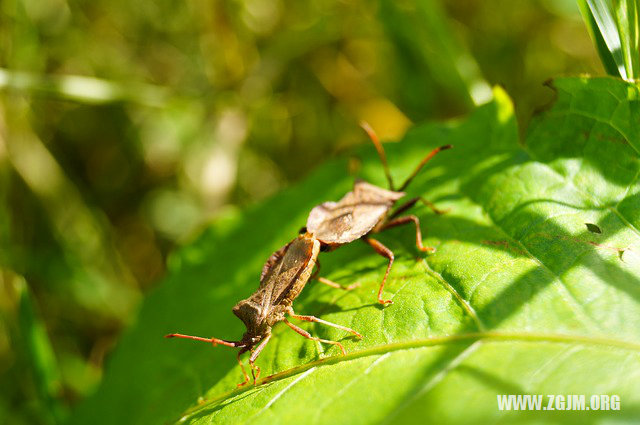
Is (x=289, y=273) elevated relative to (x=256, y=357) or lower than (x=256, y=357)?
elevated

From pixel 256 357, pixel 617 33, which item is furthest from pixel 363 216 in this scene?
pixel 617 33

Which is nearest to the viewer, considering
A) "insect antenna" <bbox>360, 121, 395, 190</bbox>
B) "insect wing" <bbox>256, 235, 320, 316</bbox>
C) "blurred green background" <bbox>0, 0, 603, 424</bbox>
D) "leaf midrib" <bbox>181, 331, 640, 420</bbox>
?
"leaf midrib" <bbox>181, 331, 640, 420</bbox>

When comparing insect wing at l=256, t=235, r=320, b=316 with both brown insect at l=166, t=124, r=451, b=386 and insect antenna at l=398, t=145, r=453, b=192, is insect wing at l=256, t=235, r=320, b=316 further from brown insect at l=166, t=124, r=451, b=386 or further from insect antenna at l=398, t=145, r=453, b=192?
insect antenna at l=398, t=145, r=453, b=192

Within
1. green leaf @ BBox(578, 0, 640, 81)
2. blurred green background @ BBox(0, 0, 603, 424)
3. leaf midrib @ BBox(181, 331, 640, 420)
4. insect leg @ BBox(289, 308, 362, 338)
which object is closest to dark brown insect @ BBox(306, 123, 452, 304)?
insect leg @ BBox(289, 308, 362, 338)

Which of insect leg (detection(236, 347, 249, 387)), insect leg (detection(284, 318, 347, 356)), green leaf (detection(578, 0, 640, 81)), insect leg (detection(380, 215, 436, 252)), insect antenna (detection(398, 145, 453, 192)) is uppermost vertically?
green leaf (detection(578, 0, 640, 81))

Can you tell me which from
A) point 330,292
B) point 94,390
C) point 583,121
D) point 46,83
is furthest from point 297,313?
point 46,83

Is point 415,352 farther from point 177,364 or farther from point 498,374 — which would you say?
point 177,364

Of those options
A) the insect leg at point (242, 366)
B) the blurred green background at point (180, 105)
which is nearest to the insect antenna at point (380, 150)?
the blurred green background at point (180, 105)

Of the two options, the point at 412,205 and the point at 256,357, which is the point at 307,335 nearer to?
the point at 256,357
